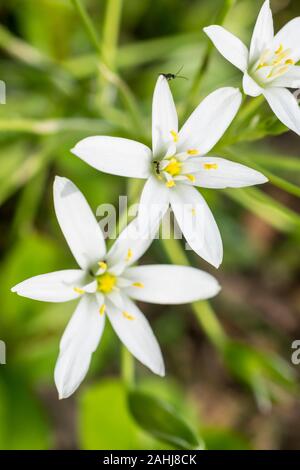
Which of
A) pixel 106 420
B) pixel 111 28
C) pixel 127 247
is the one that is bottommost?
pixel 106 420

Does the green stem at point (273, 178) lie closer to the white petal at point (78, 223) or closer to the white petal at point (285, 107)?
the white petal at point (285, 107)

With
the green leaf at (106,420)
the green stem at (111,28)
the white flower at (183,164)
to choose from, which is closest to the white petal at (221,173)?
the white flower at (183,164)

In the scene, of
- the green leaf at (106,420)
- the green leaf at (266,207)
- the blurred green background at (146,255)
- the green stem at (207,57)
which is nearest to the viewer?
the green stem at (207,57)

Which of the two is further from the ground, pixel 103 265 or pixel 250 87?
pixel 250 87

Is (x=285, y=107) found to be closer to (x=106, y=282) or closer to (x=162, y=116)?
(x=162, y=116)

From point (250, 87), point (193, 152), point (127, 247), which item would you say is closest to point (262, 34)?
point (250, 87)
